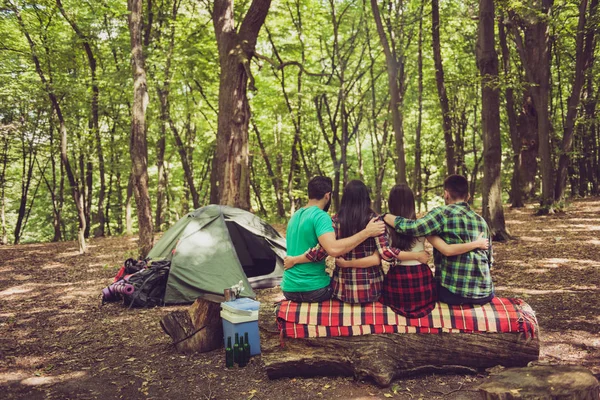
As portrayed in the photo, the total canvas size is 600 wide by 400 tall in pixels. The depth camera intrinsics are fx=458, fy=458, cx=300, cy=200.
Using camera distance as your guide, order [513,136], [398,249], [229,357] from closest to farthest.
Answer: [398,249] → [229,357] → [513,136]

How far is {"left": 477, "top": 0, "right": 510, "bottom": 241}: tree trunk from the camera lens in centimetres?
888

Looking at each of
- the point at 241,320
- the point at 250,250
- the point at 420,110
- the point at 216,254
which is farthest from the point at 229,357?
the point at 420,110

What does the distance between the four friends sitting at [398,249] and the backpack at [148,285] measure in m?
3.48

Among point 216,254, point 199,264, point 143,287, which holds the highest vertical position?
point 216,254

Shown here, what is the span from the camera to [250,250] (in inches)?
344

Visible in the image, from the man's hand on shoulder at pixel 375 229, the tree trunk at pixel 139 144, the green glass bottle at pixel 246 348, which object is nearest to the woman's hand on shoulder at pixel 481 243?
the man's hand on shoulder at pixel 375 229

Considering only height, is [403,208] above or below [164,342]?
above

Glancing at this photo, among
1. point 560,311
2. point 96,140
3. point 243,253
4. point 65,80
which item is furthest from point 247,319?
point 96,140

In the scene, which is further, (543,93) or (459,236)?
(543,93)

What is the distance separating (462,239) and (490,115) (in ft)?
20.3

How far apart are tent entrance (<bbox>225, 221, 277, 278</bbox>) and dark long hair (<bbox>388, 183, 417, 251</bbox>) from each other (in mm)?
4663

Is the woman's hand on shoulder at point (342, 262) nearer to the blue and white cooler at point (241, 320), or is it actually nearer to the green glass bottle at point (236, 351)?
the blue and white cooler at point (241, 320)

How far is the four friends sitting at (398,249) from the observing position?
3789mm

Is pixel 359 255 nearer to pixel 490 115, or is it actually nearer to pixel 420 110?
pixel 490 115
